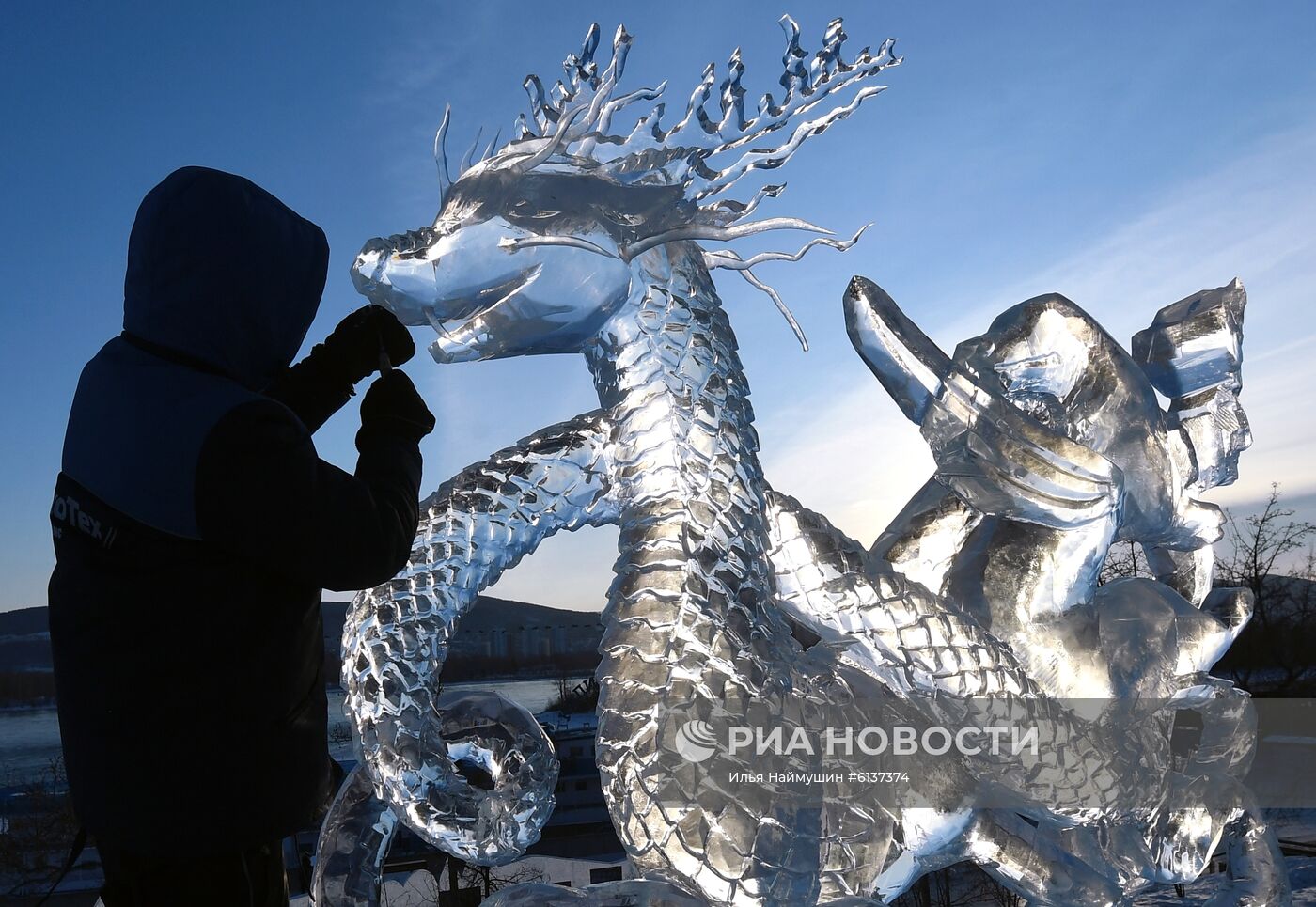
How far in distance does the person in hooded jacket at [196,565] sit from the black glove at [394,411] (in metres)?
0.07

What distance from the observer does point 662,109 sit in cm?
148

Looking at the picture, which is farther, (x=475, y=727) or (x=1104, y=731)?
(x=1104, y=731)

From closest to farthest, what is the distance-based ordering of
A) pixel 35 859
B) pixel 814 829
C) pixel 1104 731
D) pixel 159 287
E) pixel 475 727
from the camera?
pixel 159 287 → pixel 814 829 → pixel 475 727 → pixel 1104 731 → pixel 35 859

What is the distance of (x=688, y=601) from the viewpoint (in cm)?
136

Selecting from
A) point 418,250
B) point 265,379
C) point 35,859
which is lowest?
point 35,859

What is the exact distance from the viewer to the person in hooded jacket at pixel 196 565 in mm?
835

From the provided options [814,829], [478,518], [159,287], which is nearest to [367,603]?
[478,518]

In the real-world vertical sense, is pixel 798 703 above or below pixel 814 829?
above

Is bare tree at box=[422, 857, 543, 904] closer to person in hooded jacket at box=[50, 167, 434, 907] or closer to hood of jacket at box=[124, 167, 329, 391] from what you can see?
person in hooded jacket at box=[50, 167, 434, 907]

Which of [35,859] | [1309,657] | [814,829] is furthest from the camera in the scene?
[1309,657]

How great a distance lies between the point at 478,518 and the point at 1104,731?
3.88 feet

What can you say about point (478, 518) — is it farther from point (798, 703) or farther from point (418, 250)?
point (798, 703)

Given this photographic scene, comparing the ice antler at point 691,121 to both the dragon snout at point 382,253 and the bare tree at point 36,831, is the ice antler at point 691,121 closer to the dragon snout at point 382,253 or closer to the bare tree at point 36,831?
the dragon snout at point 382,253

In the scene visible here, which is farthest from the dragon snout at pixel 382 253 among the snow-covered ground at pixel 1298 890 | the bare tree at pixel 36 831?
the bare tree at pixel 36 831
